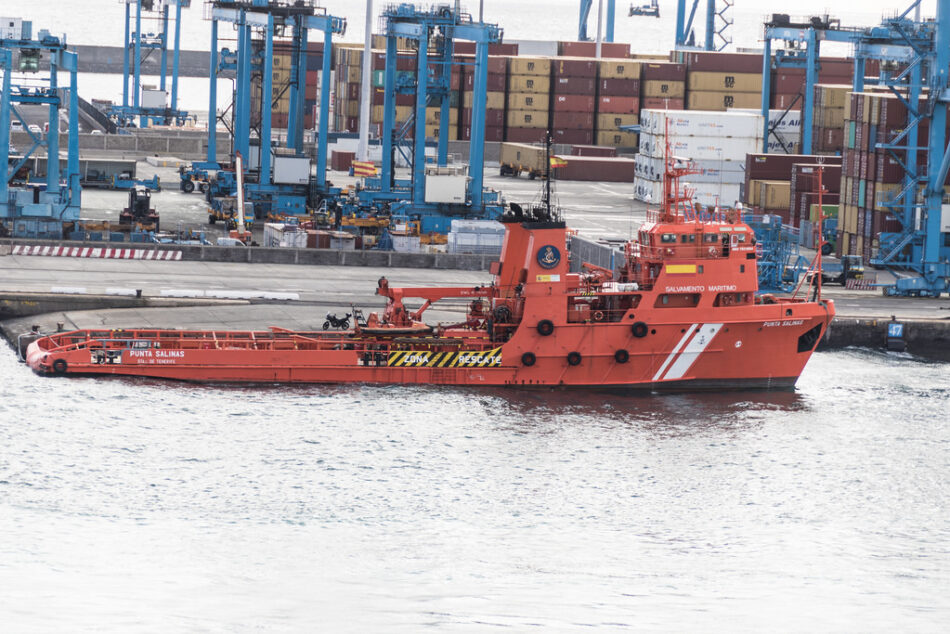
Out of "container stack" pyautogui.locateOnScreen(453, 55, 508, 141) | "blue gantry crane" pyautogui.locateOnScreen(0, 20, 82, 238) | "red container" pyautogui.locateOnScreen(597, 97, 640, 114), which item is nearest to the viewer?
"blue gantry crane" pyautogui.locateOnScreen(0, 20, 82, 238)

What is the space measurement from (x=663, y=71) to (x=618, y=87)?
336cm

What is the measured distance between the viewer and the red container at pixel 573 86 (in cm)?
11325

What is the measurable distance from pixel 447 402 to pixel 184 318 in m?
10.1

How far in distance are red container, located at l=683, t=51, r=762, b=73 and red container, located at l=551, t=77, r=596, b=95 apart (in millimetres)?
7402

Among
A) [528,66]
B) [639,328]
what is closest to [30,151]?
[639,328]

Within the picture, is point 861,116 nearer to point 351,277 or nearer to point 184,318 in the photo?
point 351,277

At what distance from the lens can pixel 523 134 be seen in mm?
114688

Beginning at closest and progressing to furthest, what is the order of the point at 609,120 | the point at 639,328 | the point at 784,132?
the point at 639,328, the point at 784,132, the point at 609,120

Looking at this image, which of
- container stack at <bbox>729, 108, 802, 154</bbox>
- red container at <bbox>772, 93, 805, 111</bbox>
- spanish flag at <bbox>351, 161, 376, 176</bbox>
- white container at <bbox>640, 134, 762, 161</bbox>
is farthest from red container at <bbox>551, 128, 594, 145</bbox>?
spanish flag at <bbox>351, 161, 376, 176</bbox>

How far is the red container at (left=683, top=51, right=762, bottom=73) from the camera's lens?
11219 cm

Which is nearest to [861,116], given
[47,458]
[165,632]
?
[47,458]

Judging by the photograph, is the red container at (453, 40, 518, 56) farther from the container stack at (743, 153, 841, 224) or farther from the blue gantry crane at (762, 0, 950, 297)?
the blue gantry crane at (762, 0, 950, 297)

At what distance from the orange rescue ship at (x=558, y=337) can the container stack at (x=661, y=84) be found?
6884 cm

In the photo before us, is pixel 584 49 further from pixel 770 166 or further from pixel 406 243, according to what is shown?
pixel 406 243
